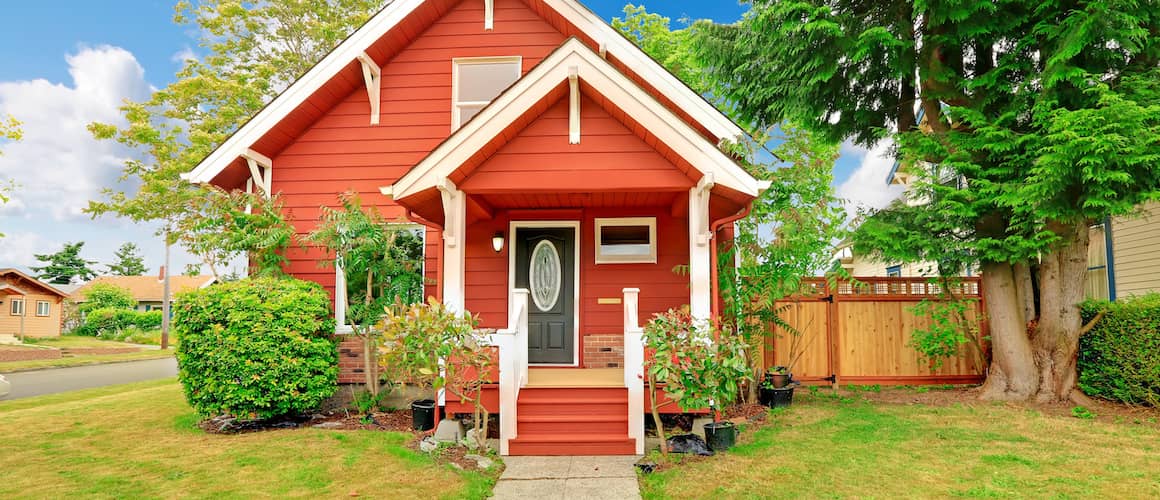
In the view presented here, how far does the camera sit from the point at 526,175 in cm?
627

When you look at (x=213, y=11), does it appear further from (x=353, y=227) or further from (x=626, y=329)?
(x=626, y=329)

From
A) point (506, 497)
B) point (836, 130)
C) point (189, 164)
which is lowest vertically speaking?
point (506, 497)

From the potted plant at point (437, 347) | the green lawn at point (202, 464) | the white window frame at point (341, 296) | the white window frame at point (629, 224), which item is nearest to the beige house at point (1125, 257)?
the white window frame at point (629, 224)

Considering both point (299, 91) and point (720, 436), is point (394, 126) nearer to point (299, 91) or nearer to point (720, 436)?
point (299, 91)

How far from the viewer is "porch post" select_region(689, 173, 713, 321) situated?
625 centimetres

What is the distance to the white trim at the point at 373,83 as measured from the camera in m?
8.41

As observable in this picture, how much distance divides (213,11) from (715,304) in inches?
744

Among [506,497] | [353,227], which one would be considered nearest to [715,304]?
[506,497]

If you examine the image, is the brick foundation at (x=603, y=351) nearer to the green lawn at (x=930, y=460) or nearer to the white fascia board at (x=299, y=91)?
the green lawn at (x=930, y=460)

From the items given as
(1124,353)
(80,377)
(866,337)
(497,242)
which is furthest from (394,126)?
(80,377)

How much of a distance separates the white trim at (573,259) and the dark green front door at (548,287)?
36mm

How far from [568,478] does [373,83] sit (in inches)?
240

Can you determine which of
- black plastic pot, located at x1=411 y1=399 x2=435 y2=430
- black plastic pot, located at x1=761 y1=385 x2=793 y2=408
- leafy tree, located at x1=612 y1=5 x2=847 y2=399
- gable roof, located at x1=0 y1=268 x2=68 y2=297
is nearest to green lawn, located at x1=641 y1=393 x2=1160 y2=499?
black plastic pot, located at x1=761 y1=385 x2=793 y2=408

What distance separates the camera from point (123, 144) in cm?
1781
